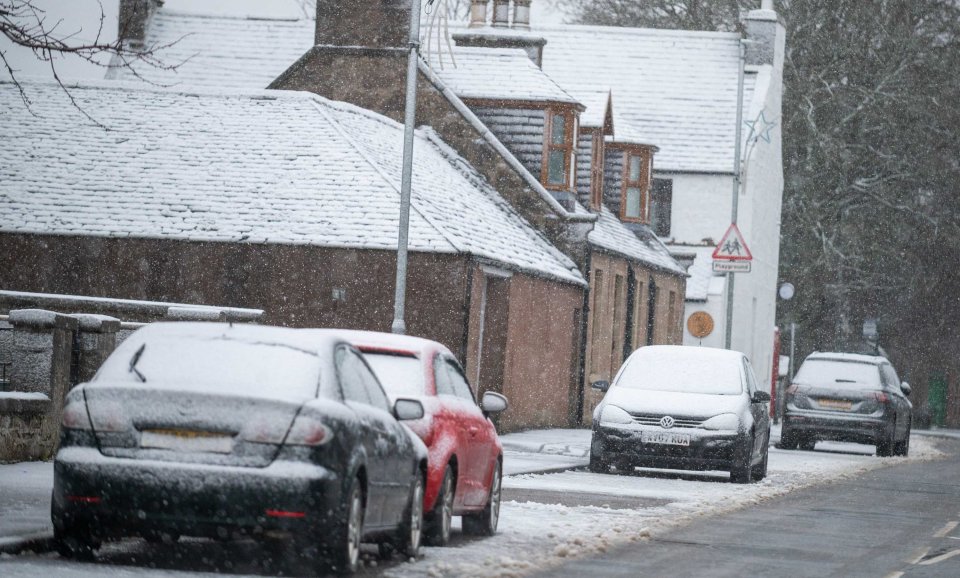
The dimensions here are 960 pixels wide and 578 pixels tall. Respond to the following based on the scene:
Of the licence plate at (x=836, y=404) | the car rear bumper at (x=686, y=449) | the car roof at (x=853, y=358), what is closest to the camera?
the car rear bumper at (x=686, y=449)

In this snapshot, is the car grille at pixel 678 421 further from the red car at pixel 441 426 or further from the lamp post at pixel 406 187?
the red car at pixel 441 426

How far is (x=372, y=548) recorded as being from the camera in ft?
42.0

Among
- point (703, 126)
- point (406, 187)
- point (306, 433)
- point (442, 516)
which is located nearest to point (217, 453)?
point (306, 433)

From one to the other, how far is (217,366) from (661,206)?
40.6 metres

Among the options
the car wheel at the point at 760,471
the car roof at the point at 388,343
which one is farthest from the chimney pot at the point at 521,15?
the car roof at the point at 388,343

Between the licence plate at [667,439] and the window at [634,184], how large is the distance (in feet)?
75.4

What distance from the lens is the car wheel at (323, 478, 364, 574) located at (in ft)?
34.0

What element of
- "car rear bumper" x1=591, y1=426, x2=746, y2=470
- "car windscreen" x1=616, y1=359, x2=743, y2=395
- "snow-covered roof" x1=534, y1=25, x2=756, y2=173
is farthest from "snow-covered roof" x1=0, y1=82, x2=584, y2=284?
"snow-covered roof" x1=534, y1=25, x2=756, y2=173

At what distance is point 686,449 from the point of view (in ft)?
73.0

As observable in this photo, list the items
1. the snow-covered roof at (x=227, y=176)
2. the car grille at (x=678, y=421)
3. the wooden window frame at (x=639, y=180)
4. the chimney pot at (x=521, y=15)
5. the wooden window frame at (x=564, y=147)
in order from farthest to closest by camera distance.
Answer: the wooden window frame at (x=639, y=180) → the chimney pot at (x=521, y=15) → the wooden window frame at (x=564, y=147) → the snow-covered roof at (x=227, y=176) → the car grille at (x=678, y=421)

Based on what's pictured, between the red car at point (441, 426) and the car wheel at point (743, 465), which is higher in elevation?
the red car at point (441, 426)

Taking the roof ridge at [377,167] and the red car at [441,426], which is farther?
the roof ridge at [377,167]

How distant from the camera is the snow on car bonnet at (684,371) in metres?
23.3

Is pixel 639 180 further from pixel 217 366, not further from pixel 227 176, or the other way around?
pixel 217 366
